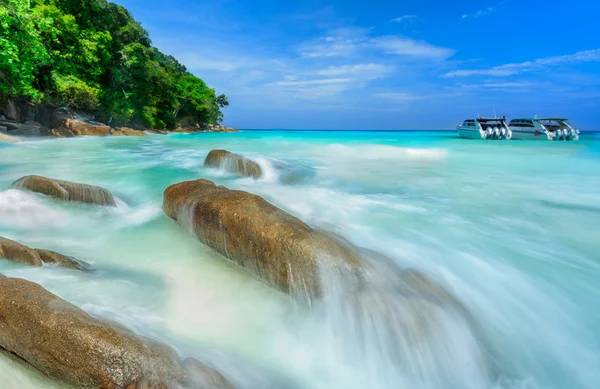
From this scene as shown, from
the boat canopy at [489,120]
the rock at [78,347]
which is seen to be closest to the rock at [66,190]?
the rock at [78,347]

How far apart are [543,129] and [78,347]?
188ft

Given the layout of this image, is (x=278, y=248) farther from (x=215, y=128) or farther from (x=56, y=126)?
(x=215, y=128)

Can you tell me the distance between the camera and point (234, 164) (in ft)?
35.0

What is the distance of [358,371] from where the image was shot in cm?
284

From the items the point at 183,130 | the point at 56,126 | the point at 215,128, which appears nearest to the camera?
the point at 56,126

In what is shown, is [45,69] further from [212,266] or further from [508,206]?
[508,206]

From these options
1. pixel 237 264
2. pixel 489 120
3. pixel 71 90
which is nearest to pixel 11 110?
pixel 71 90

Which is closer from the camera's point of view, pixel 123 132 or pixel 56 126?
pixel 56 126

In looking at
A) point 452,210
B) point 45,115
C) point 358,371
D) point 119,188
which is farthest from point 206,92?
point 358,371

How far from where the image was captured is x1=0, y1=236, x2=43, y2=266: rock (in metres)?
3.81

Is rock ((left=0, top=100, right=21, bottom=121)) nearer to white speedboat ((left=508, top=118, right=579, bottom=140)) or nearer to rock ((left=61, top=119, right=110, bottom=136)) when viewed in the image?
rock ((left=61, top=119, right=110, bottom=136))

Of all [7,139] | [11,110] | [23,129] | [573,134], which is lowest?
[7,139]

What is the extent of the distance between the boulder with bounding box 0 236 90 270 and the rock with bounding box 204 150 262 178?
6419 mm

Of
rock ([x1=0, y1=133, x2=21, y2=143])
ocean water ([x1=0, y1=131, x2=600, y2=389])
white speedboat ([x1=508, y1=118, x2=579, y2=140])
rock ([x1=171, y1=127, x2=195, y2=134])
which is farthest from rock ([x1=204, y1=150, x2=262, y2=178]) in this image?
white speedboat ([x1=508, y1=118, x2=579, y2=140])
